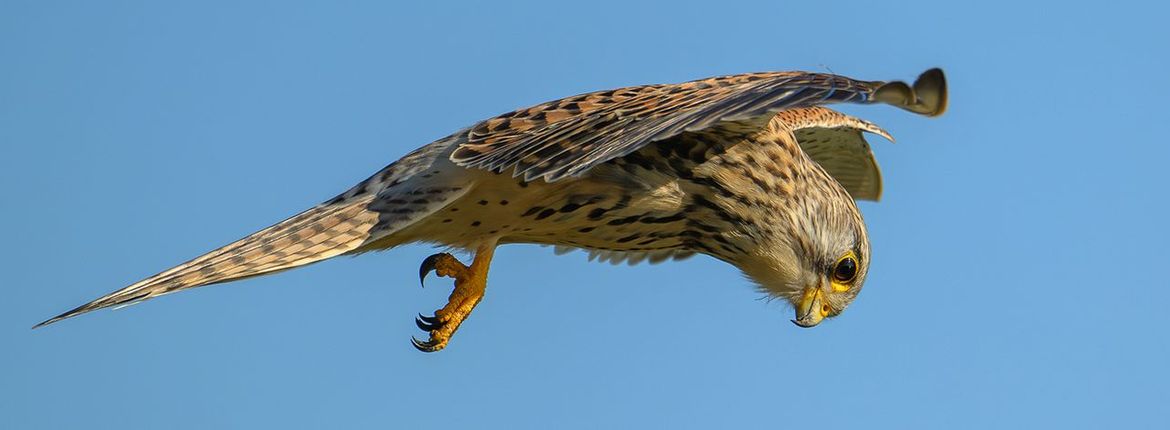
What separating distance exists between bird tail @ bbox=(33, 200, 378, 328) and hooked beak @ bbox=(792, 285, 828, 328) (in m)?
1.96

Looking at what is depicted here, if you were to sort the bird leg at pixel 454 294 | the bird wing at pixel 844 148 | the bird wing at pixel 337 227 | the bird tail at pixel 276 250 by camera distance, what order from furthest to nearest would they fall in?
the bird wing at pixel 844 148 → the bird leg at pixel 454 294 → the bird wing at pixel 337 227 → the bird tail at pixel 276 250

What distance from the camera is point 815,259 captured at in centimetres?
714

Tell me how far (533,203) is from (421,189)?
17.8 inches

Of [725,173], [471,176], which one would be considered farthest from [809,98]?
[471,176]

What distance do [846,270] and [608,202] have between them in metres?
1.27

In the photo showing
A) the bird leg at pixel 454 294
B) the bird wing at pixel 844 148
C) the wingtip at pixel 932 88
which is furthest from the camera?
the bird wing at pixel 844 148

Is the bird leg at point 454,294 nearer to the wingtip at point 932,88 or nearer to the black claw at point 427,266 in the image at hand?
the black claw at point 427,266

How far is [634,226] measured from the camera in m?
6.86

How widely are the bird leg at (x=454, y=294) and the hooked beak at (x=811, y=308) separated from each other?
4.57 feet

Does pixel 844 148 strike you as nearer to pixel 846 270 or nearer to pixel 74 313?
pixel 846 270

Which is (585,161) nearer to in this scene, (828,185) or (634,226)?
(634,226)

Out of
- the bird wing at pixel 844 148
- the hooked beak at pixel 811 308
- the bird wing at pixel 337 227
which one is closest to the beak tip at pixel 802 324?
the hooked beak at pixel 811 308

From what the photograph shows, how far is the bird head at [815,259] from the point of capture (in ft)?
22.9

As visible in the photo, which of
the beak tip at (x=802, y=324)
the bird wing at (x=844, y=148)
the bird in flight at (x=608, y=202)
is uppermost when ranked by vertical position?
the bird wing at (x=844, y=148)
